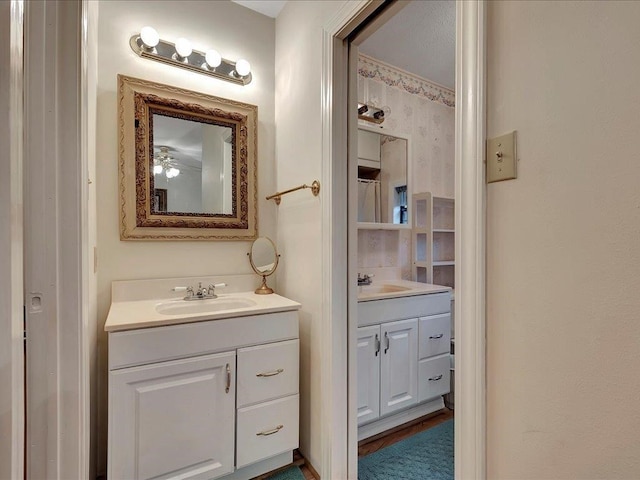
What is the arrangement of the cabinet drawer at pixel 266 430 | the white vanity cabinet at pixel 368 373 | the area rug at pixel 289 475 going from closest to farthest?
the cabinet drawer at pixel 266 430 → the area rug at pixel 289 475 → the white vanity cabinet at pixel 368 373

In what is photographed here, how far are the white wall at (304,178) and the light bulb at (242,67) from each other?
209 millimetres

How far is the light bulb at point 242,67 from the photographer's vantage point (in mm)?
1796

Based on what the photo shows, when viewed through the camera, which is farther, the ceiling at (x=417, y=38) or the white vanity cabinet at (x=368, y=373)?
the ceiling at (x=417, y=38)

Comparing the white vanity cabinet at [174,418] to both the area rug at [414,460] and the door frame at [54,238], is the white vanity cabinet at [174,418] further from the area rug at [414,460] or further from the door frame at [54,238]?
the area rug at [414,460]

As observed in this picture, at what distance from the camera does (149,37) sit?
5.15ft

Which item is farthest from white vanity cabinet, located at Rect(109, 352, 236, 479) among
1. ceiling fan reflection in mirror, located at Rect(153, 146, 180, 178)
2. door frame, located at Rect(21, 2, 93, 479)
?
ceiling fan reflection in mirror, located at Rect(153, 146, 180, 178)

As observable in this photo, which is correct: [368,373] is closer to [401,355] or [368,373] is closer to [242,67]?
[401,355]

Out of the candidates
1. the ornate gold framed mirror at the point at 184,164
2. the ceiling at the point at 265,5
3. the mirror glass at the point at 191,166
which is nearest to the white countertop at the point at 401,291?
the ornate gold framed mirror at the point at 184,164

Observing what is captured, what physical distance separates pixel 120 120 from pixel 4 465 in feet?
4.96

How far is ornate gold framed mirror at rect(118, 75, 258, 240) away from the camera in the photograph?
1.58 meters

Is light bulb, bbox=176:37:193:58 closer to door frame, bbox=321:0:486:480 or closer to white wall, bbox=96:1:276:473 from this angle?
white wall, bbox=96:1:276:473

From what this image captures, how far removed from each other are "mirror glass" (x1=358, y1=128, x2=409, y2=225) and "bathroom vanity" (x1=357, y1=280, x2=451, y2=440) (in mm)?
574

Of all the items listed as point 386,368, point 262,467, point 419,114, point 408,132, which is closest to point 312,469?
point 262,467

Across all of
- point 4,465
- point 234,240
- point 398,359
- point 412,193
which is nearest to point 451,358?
point 398,359
